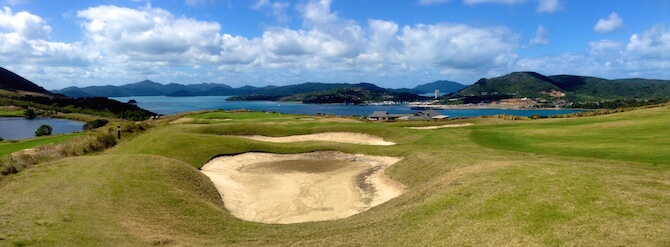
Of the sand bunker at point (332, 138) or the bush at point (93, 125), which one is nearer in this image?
the sand bunker at point (332, 138)

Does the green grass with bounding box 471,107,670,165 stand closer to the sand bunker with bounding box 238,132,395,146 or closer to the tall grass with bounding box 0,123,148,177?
the sand bunker with bounding box 238,132,395,146

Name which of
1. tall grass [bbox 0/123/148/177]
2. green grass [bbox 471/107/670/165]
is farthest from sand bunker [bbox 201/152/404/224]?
green grass [bbox 471/107/670/165]

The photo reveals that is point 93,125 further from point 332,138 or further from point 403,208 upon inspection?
point 403,208

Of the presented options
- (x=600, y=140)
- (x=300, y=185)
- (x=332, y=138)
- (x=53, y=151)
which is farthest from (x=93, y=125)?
(x=600, y=140)

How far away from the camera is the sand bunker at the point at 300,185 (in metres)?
19.5

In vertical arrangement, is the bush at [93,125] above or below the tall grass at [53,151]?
below

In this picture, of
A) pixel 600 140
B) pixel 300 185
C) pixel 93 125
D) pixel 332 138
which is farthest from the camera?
pixel 93 125

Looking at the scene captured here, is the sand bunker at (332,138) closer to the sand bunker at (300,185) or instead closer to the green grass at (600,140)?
the sand bunker at (300,185)

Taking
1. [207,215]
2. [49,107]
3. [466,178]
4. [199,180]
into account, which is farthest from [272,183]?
[49,107]

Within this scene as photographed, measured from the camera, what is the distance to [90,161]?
843 inches

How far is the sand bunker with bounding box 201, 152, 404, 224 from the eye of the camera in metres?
19.5

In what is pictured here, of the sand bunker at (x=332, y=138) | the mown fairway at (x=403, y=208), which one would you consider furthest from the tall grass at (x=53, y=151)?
the sand bunker at (x=332, y=138)

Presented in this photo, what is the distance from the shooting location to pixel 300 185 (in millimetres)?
25000

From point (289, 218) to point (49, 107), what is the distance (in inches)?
6783
